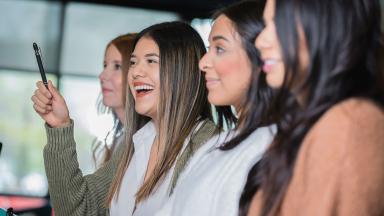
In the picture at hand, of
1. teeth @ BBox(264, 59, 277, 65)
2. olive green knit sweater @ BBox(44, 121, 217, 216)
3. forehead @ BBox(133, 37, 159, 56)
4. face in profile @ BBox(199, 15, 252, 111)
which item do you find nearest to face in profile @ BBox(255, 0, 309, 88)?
teeth @ BBox(264, 59, 277, 65)

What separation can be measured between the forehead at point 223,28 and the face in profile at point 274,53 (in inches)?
12.8

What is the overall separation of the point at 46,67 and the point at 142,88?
11.8ft

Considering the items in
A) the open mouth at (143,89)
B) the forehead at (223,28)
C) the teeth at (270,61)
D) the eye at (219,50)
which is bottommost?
the open mouth at (143,89)

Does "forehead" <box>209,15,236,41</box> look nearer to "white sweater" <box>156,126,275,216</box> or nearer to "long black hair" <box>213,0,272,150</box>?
"long black hair" <box>213,0,272,150</box>

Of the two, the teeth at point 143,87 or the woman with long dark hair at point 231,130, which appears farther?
the teeth at point 143,87

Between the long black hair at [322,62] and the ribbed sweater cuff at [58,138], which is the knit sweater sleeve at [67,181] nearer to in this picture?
the ribbed sweater cuff at [58,138]

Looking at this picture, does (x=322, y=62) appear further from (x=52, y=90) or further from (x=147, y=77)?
(x=52, y=90)

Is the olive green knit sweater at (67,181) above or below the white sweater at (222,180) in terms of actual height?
below

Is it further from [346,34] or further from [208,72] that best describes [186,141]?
[346,34]

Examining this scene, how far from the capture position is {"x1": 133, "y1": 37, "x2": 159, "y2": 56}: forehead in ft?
5.74

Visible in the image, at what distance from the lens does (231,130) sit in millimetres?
1349

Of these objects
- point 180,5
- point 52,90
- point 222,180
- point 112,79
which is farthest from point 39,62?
point 180,5

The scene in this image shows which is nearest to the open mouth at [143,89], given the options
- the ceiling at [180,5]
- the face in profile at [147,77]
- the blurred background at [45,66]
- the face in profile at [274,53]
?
the face in profile at [147,77]

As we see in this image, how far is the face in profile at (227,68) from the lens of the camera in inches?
51.3
